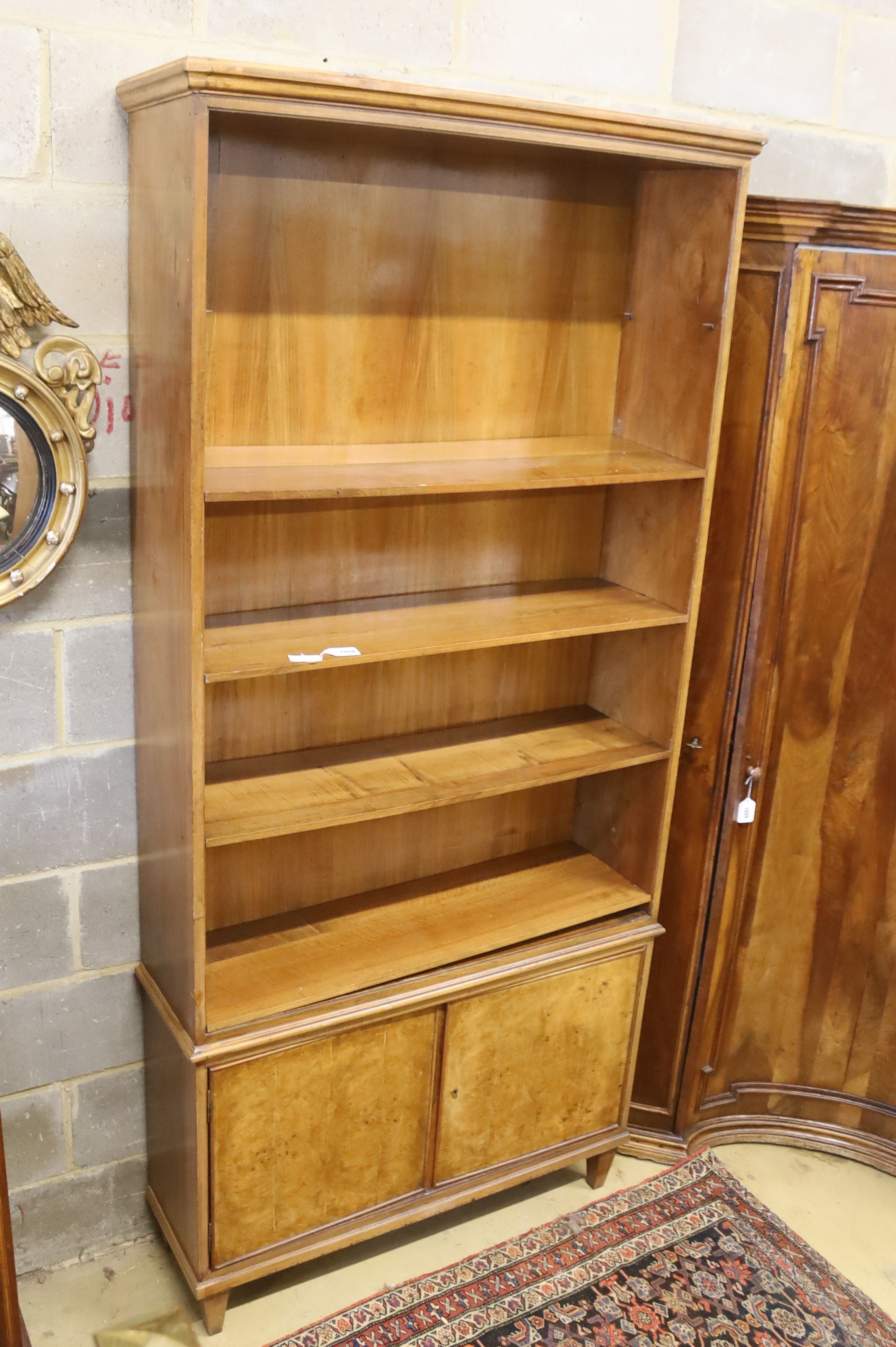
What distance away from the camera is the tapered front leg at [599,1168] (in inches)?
101

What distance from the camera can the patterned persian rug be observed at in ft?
7.27

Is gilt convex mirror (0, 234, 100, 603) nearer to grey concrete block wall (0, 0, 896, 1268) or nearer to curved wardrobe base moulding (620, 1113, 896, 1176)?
grey concrete block wall (0, 0, 896, 1268)

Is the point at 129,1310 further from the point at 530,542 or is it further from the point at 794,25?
the point at 794,25

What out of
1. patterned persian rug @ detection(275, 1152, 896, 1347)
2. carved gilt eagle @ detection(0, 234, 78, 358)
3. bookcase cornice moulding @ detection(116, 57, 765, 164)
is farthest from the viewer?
patterned persian rug @ detection(275, 1152, 896, 1347)

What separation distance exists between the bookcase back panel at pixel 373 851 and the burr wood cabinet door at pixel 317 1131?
311mm

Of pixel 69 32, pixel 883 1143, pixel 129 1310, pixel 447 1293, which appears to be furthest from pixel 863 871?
pixel 69 32

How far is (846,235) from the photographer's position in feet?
7.21

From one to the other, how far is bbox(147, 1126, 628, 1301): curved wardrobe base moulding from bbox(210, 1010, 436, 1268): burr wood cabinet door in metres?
0.02

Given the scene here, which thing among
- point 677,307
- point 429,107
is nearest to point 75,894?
point 429,107

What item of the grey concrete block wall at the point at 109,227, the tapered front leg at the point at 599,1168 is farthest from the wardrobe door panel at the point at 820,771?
the grey concrete block wall at the point at 109,227

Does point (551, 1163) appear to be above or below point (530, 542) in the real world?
below

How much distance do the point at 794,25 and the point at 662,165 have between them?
0.57 meters

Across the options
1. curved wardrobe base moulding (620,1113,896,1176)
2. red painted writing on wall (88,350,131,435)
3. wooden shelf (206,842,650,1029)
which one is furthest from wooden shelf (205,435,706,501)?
curved wardrobe base moulding (620,1113,896,1176)

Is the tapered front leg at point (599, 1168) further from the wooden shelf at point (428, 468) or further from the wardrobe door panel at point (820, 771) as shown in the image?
the wooden shelf at point (428, 468)
